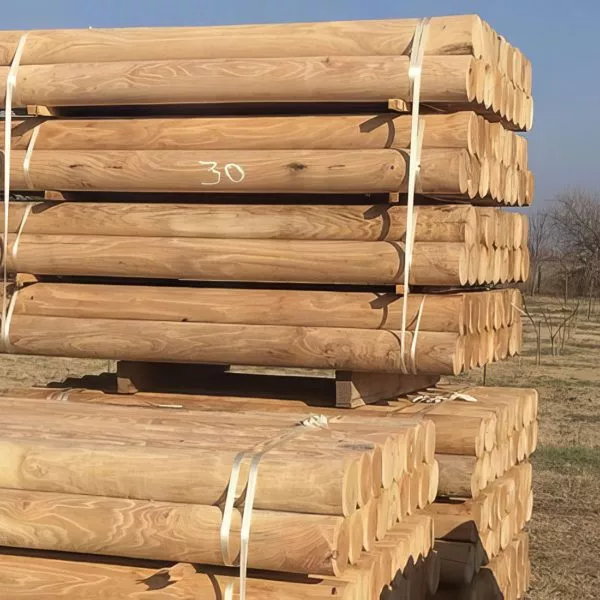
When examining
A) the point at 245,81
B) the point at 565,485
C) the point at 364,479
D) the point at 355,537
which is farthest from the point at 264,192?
the point at 565,485

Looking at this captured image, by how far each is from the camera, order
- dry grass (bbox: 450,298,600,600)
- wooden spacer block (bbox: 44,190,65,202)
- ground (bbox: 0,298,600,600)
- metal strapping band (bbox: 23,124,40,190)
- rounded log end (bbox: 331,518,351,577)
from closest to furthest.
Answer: rounded log end (bbox: 331,518,351,577) < metal strapping band (bbox: 23,124,40,190) < wooden spacer block (bbox: 44,190,65,202) < dry grass (bbox: 450,298,600,600) < ground (bbox: 0,298,600,600)

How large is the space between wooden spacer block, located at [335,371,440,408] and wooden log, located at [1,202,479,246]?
0.73 m

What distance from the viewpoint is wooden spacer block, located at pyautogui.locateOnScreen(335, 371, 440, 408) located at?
6152mm

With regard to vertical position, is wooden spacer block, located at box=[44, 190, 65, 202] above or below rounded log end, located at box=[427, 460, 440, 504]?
above

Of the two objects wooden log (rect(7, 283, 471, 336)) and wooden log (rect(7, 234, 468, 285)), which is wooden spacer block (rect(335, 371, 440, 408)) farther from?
wooden log (rect(7, 234, 468, 285))

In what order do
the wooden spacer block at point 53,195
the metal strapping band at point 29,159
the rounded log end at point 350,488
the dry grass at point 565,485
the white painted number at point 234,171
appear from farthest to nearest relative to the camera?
the dry grass at point 565,485, the wooden spacer block at point 53,195, the metal strapping band at point 29,159, the white painted number at point 234,171, the rounded log end at point 350,488

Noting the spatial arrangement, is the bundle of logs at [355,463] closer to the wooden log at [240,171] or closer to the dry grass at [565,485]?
the dry grass at [565,485]

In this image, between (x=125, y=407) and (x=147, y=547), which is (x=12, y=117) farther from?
(x=147, y=547)

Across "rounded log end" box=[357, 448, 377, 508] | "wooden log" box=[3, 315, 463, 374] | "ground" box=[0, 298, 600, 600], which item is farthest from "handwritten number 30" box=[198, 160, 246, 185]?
Answer: "ground" box=[0, 298, 600, 600]

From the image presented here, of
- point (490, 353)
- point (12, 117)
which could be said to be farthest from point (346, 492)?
point (12, 117)

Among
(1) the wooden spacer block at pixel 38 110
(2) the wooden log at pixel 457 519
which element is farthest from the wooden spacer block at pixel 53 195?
(2) the wooden log at pixel 457 519

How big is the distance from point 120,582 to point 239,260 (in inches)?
85.9

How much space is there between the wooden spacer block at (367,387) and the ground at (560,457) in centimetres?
181

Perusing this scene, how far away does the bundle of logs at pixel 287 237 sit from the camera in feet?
18.9
